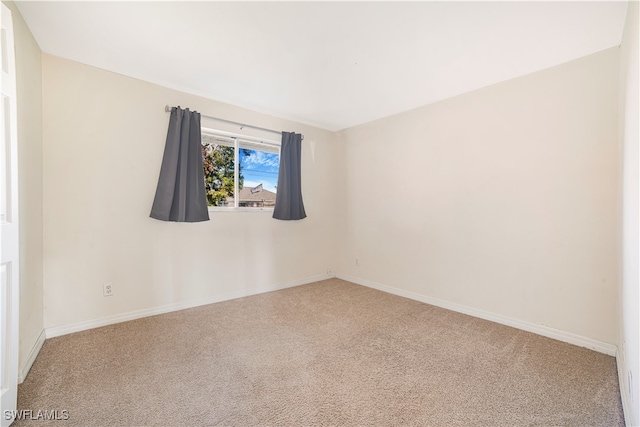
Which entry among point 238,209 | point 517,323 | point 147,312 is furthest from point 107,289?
point 517,323

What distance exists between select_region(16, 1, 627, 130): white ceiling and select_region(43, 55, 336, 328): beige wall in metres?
0.25

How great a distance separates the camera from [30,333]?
190 centimetres

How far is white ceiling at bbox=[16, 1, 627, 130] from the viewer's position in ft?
5.69

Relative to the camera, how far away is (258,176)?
11.8 ft

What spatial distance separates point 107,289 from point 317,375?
81.4 inches

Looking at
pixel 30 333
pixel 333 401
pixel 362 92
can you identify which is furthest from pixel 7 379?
pixel 362 92

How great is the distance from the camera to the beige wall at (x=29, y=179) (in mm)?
1765

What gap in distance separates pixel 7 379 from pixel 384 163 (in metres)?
3.65

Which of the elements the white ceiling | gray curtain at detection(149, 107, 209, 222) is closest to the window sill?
gray curtain at detection(149, 107, 209, 222)

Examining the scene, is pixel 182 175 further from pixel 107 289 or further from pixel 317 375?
pixel 317 375

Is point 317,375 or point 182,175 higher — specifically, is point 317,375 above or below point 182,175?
below

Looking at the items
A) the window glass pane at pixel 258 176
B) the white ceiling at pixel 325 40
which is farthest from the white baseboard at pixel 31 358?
the white ceiling at pixel 325 40

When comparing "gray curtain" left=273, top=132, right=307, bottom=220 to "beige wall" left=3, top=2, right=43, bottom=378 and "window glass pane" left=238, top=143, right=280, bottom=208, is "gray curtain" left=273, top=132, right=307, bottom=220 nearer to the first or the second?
"window glass pane" left=238, top=143, right=280, bottom=208

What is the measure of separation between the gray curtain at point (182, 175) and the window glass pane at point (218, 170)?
24 cm
